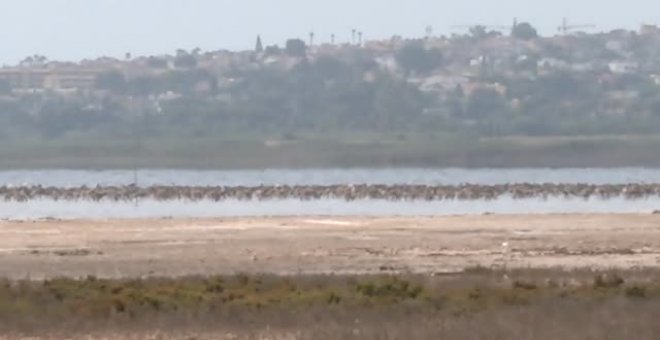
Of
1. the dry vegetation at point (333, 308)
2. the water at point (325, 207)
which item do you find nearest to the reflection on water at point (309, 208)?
the water at point (325, 207)

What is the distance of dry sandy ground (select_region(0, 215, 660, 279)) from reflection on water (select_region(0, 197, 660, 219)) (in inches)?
193

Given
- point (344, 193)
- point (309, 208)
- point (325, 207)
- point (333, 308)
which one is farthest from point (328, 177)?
point (333, 308)

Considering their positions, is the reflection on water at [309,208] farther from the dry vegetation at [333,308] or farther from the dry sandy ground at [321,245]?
the dry vegetation at [333,308]

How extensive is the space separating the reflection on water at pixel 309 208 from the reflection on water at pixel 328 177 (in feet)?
57.1

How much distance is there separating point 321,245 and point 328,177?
53.3 m

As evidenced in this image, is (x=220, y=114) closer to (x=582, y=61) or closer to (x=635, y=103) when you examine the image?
(x=635, y=103)

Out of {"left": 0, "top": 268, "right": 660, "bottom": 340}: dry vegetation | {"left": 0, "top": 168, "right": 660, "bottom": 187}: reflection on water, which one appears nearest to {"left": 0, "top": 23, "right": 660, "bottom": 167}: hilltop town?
{"left": 0, "top": 168, "right": 660, "bottom": 187}: reflection on water

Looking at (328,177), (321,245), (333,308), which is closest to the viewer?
(333,308)

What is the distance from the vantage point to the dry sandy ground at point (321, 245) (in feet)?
101

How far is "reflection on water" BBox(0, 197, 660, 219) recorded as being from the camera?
50312 millimetres

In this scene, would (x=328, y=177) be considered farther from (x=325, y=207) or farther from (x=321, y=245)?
(x=321, y=245)

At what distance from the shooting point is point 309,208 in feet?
178

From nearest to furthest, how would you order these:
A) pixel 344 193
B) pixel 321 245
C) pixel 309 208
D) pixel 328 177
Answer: pixel 321 245 < pixel 309 208 < pixel 344 193 < pixel 328 177

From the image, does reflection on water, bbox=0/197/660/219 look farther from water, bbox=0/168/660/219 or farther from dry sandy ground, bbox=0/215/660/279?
dry sandy ground, bbox=0/215/660/279
